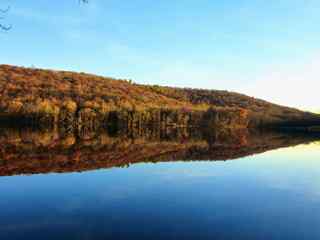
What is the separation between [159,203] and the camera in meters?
25.1

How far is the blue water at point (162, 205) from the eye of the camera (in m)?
19.1

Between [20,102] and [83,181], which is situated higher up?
[20,102]

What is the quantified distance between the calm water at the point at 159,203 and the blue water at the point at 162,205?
1.7 inches

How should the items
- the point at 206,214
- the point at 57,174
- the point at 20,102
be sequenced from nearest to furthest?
the point at 206,214 < the point at 57,174 < the point at 20,102

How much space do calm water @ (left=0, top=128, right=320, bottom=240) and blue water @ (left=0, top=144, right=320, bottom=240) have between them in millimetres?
44

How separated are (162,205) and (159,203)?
0.60 meters

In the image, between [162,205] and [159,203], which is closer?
[162,205]

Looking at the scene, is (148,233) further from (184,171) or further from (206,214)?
(184,171)

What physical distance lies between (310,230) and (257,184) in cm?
1345

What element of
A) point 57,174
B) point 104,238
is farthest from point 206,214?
point 57,174

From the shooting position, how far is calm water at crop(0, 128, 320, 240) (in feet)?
62.7

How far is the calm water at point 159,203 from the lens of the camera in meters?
19.1

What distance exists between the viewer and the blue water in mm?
19078

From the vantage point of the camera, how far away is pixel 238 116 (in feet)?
629
